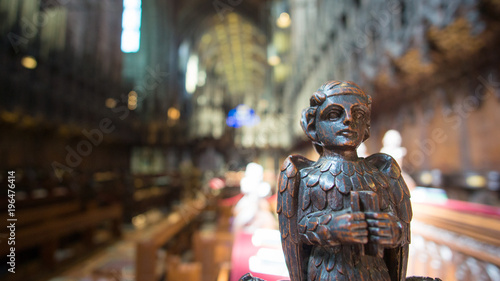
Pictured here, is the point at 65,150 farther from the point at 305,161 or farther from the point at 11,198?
the point at 305,161

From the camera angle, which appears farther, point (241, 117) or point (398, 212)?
point (241, 117)

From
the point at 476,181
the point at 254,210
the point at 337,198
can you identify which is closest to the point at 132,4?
the point at 254,210

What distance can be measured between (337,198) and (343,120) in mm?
234

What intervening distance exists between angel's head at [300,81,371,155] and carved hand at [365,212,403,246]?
223 mm

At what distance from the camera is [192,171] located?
10.2 meters

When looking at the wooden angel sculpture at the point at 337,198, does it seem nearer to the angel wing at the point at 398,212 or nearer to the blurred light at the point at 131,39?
the angel wing at the point at 398,212

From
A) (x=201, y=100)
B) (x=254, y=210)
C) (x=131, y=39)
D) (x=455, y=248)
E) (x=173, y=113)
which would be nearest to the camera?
(x=455, y=248)

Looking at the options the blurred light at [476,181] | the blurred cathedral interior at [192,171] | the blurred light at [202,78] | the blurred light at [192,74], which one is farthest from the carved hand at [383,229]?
the blurred light at [202,78]

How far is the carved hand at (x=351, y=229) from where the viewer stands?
71 cm

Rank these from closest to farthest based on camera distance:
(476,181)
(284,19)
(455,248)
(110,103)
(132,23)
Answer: (455,248) → (476,181) → (132,23) → (110,103) → (284,19)

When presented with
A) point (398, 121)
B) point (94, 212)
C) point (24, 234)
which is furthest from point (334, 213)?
point (398, 121)

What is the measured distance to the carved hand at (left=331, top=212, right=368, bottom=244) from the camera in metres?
0.71

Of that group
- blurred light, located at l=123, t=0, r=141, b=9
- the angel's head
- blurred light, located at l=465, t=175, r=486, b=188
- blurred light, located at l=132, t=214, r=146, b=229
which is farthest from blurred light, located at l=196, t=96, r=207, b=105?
the angel's head

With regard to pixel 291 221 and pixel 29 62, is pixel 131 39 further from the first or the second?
pixel 291 221
